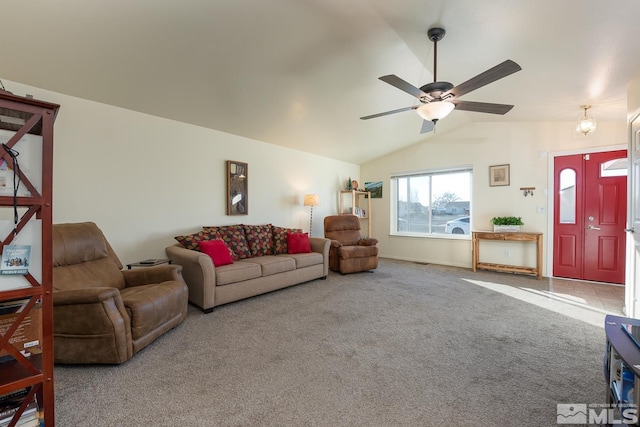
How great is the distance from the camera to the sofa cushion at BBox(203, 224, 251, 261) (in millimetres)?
3867

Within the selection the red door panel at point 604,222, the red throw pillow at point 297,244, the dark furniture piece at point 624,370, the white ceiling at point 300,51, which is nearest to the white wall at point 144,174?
the white ceiling at point 300,51

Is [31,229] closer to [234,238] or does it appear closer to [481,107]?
[234,238]

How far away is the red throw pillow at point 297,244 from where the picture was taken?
4.44 metres

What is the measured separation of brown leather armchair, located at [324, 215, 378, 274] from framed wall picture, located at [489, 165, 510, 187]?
245 centimetres

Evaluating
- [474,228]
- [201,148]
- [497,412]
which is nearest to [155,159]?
[201,148]

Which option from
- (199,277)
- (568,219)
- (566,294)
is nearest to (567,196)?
(568,219)

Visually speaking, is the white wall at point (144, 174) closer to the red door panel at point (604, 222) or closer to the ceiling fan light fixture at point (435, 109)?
the ceiling fan light fixture at point (435, 109)

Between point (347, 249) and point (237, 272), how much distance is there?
2.14 metres

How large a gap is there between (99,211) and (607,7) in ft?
15.6

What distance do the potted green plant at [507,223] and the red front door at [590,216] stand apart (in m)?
0.53

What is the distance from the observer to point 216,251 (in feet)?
11.1

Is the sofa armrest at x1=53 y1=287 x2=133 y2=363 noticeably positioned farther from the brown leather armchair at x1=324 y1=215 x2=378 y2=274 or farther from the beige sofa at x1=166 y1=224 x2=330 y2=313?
the brown leather armchair at x1=324 y1=215 x2=378 y2=274

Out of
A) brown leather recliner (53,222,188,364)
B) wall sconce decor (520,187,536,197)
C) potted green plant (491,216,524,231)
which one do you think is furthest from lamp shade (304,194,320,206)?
wall sconce decor (520,187,536,197)

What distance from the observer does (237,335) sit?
8.28ft
